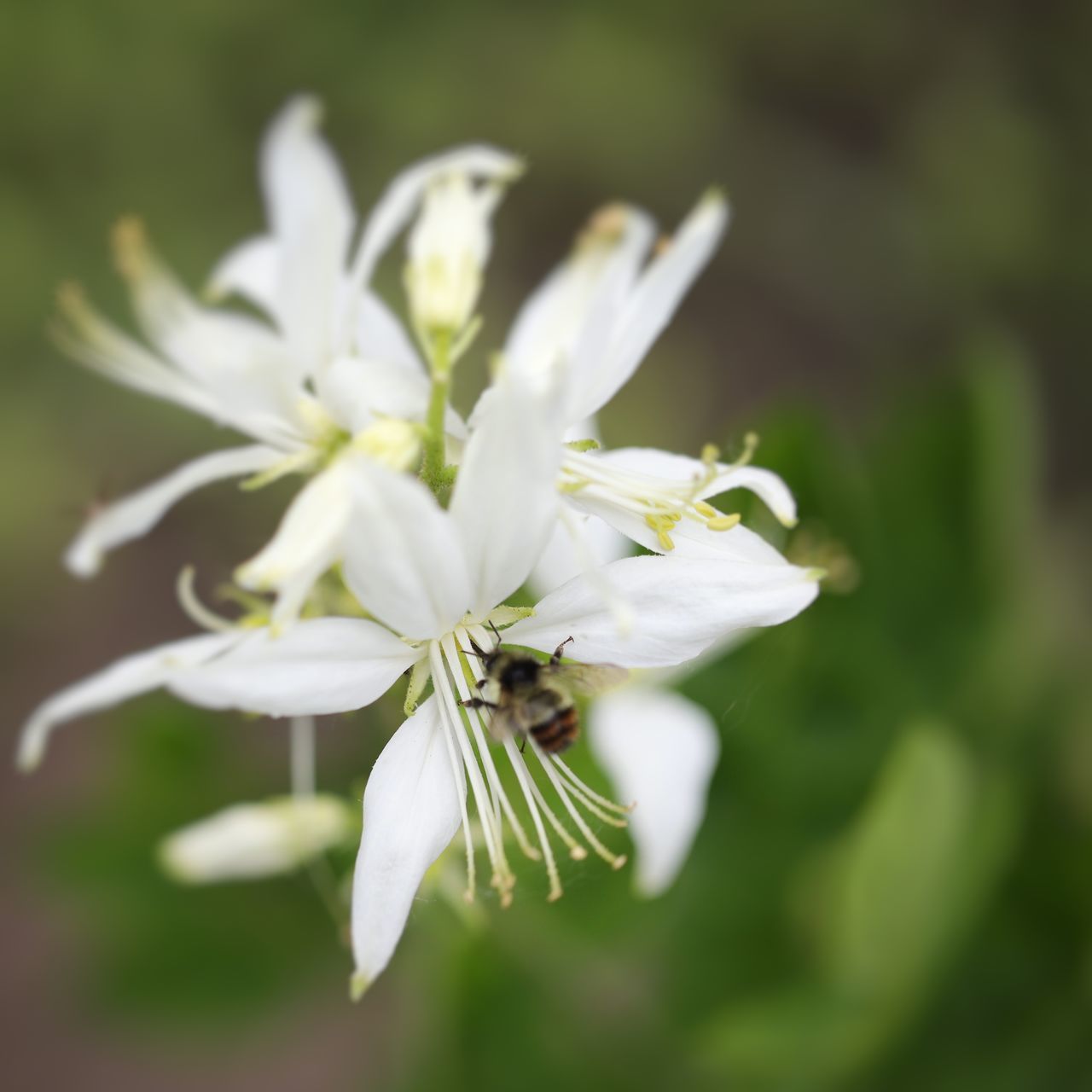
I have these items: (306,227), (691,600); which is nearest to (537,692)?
(691,600)

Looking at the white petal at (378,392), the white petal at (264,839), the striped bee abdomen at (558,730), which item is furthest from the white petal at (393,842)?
the white petal at (264,839)

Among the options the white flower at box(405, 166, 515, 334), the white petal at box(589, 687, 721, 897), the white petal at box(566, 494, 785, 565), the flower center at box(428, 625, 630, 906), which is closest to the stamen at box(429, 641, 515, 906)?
the flower center at box(428, 625, 630, 906)

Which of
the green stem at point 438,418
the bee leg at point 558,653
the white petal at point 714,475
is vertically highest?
the green stem at point 438,418

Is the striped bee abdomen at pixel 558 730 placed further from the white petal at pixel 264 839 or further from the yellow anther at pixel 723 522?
the white petal at pixel 264 839

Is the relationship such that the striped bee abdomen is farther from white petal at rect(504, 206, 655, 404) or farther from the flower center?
white petal at rect(504, 206, 655, 404)

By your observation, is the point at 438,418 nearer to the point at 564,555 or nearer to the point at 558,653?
the point at 558,653
